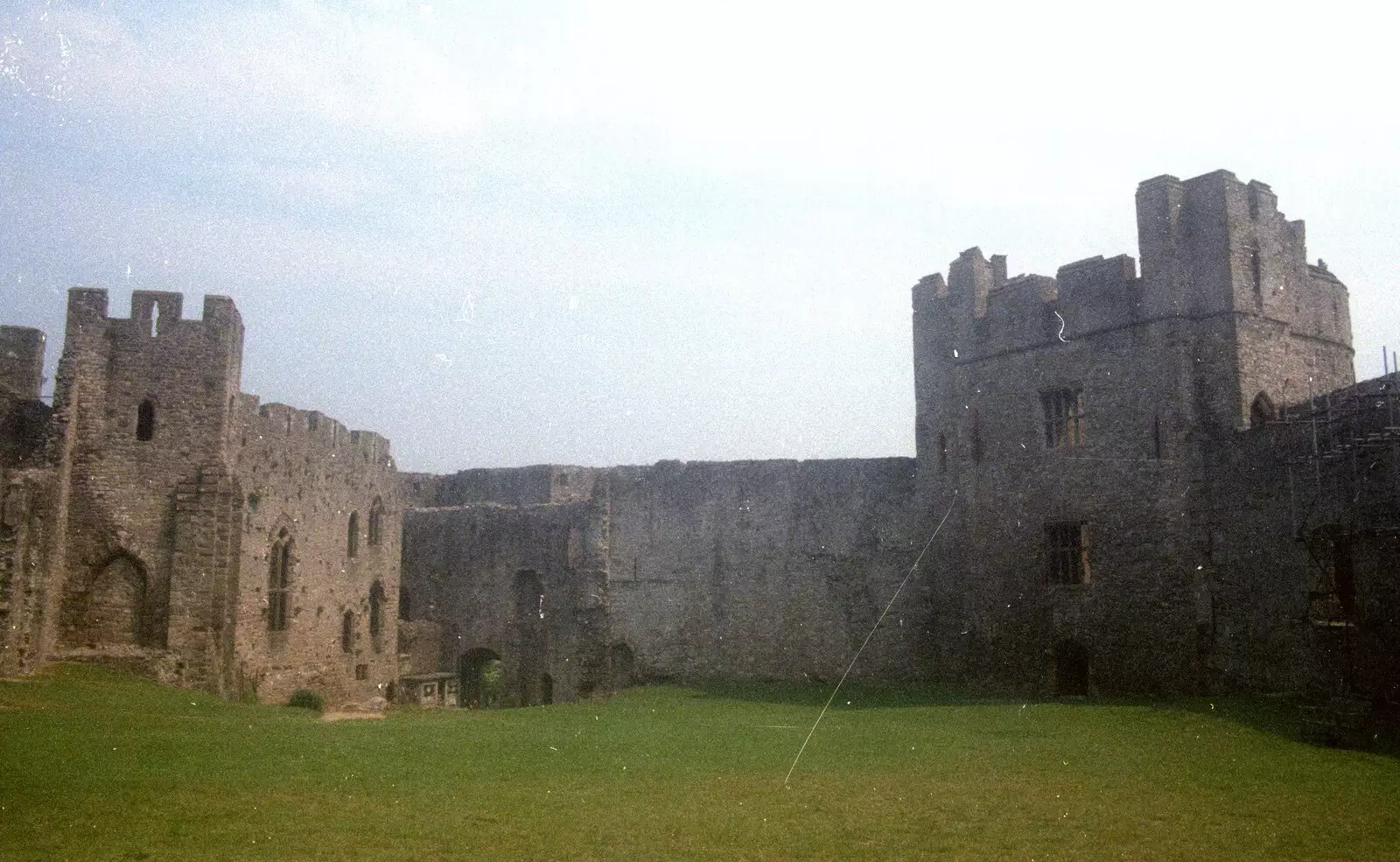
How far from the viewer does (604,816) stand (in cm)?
1175

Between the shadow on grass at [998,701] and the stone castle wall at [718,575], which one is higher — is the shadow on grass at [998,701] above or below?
below

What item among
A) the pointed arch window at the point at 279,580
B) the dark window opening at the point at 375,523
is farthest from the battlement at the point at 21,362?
the dark window opening at the point at 375,523

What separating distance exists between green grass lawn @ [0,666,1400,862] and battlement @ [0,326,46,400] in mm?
6552

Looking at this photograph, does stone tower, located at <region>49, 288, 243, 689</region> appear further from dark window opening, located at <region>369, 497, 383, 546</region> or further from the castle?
dark window opening, located at <region>369, 497, 383, 546</region>

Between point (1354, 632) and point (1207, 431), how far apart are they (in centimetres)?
626

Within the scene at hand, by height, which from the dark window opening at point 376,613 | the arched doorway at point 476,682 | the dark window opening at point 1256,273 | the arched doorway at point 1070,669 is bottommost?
the arched doorway at point 476,682

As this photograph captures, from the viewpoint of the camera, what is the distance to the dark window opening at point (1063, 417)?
25.4 meters

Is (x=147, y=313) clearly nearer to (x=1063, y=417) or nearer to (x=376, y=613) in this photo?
(x=376, y=613)

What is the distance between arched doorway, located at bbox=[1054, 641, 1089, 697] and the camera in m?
25.0

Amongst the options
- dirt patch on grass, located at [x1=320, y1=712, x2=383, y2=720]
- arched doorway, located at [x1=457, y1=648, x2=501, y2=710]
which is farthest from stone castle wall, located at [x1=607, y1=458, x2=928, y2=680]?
dirt patch on grass, located at [x1=320, y1=712, x2=383, y2=720]

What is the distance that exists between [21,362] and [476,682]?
16698 mm

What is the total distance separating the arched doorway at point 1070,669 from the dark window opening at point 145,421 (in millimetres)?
20289

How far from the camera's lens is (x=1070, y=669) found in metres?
25.3

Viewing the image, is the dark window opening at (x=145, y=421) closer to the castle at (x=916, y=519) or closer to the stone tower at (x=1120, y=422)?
the castle at (x=916, y=519)
